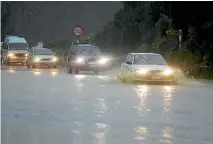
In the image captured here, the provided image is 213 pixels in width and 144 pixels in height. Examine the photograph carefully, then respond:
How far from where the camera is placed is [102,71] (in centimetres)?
3312

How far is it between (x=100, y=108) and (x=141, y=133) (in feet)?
13.8

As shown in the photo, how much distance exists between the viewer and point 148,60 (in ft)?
80.5

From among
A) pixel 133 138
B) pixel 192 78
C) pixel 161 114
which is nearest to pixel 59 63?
pixel 192 78

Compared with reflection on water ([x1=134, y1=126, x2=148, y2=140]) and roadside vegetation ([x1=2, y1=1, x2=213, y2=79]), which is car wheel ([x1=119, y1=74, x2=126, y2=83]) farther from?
reflection on water ([x1=134, y1=126, x2=148, y2=140])

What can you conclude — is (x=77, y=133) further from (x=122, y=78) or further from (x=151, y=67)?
(x=122, y=78)

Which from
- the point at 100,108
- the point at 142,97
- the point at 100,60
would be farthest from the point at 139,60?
the point at 100,108

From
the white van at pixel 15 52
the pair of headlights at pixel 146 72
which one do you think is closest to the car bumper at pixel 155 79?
the pair of headlights at pixel 146 72

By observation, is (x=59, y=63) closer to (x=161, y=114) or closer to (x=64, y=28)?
(x=64, y=28)

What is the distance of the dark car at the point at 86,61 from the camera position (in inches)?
1278

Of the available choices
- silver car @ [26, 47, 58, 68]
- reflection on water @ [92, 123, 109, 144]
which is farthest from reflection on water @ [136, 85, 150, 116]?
silver car @ [26, 47, 58, 68]

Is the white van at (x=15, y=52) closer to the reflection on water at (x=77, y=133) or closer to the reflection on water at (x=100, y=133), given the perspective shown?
the reflection on water at (x=77, y=133)

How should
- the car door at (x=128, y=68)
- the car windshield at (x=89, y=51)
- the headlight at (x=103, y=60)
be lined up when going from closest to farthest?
1. the car door at (x=128, y=68)
2. the headlight at (x=103, y=60)
3. the car windshield at (x=89, y=51)

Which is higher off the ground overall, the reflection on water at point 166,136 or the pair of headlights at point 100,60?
the pair of headlights at point 100,60

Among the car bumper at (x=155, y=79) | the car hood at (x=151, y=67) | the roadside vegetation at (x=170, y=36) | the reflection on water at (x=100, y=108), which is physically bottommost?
the reflection on water at (x=100, y=108)
